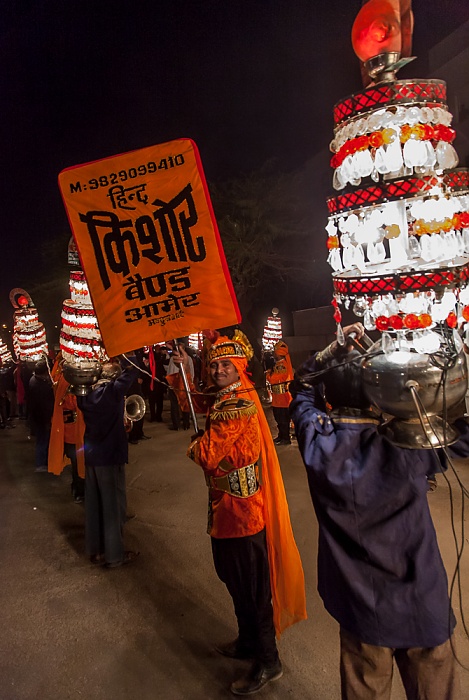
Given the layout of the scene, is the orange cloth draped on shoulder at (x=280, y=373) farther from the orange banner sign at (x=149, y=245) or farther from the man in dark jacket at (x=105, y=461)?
the orange banner sign at (x=149, y=245)

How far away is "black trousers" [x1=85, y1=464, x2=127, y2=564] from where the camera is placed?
188 inches

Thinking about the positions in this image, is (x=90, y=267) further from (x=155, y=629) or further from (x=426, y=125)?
(x=155, y=629)

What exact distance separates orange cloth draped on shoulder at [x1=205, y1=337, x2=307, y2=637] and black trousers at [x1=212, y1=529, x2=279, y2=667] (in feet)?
0.22

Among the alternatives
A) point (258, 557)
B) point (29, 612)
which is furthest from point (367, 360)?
point (29, 612)

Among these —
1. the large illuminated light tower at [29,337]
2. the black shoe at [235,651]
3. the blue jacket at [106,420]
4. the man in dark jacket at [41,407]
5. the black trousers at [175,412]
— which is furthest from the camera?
the black trousers at [175,412]

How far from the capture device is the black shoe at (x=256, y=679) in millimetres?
2951

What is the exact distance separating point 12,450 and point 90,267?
9.01 metres

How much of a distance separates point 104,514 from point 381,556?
3.56 meters

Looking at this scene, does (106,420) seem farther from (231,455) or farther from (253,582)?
(253,582)

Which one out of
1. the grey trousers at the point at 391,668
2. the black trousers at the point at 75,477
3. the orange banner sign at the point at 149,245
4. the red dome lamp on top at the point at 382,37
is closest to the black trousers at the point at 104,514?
the black trousers at the point at 75,477

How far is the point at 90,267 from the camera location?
2975mm

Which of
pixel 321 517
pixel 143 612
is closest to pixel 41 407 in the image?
pixel 143 612

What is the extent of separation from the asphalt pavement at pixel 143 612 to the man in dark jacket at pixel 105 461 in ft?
0.80

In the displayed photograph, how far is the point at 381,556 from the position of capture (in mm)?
2002
